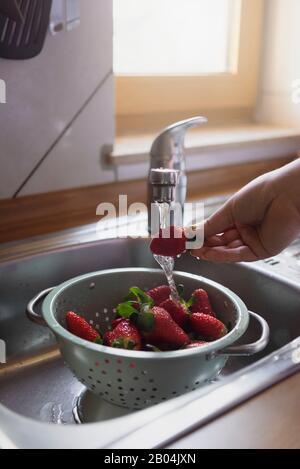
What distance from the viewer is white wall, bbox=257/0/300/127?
4.37ft

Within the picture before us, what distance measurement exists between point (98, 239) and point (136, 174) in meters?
0.21

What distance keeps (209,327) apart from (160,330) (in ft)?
0.21

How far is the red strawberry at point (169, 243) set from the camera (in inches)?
26.0

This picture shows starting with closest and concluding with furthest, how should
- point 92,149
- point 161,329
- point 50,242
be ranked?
point 161,329 < point 50,242 < point 92,149

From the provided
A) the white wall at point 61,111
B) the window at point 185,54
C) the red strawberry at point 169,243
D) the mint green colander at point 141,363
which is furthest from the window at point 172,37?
the mint green colander at point 141,363

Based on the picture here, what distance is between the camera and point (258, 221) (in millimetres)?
764

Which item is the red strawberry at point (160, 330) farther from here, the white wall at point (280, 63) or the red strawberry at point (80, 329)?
the white wall at point (280, 63)

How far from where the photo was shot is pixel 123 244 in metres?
0.89

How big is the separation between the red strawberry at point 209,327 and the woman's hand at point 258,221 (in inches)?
4.3

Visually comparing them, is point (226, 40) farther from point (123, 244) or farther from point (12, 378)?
point (12, 378)

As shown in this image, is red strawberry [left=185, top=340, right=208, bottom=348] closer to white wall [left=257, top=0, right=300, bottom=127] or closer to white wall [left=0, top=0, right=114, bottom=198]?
white wall [left=0, top=0, right=114, bottom=198]

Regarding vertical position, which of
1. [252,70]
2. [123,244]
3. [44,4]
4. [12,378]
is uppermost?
[44,4]

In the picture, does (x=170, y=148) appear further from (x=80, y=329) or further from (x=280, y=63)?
(x=280, y=63)
